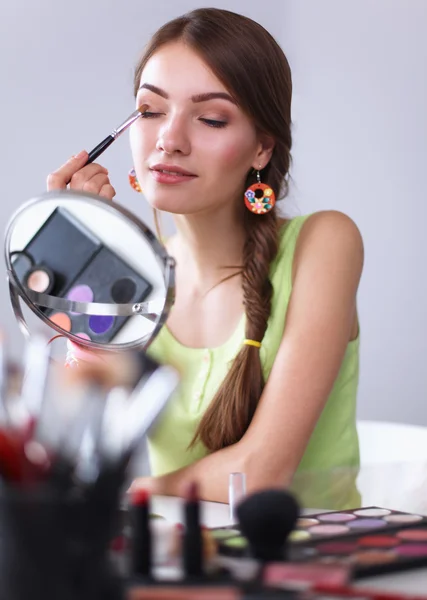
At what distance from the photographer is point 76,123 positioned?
241 cm

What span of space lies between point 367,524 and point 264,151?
0.72 m

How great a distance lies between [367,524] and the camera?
65 cm

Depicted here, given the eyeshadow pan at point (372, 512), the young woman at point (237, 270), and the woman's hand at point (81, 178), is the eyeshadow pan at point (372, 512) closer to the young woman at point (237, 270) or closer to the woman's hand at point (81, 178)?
the young woman at point (237, 270)

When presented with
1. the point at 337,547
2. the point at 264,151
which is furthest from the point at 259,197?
the point at 337,547

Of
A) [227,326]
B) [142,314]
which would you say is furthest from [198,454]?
[142,314]

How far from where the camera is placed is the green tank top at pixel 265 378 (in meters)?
1.25

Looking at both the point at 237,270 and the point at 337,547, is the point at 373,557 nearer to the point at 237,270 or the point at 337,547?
the point at 337,547

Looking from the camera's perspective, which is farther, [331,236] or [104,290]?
[331,236]

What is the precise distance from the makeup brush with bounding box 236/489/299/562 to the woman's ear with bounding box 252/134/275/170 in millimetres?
791

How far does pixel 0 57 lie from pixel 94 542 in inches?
84.1

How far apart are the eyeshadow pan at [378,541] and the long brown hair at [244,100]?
0.54 metres

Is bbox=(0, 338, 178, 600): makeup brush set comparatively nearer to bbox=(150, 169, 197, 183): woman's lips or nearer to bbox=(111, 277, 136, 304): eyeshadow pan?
bbox=(111, 277, 136, 304): eyeshadow pan

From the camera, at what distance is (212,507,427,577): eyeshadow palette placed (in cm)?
55

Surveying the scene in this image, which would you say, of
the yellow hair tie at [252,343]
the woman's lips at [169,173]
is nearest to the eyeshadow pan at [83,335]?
the woman's lips at [169,173]
